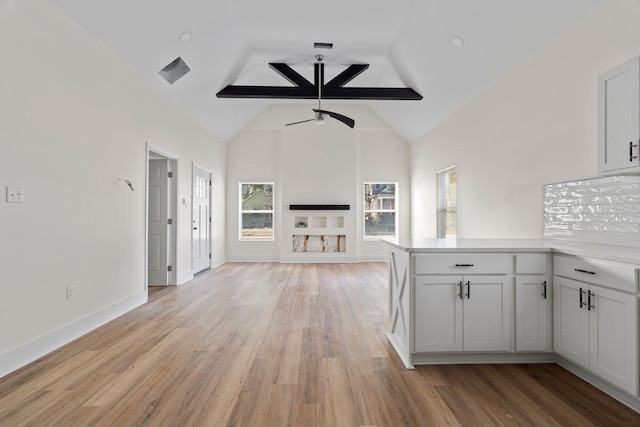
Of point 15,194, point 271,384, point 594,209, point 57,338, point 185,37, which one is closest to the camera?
point 271,384

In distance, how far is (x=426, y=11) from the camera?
404cm

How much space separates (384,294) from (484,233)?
1605mm

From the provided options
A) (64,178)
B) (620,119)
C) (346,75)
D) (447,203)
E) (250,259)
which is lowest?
(250,259)

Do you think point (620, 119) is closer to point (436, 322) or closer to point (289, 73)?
point (436, 322)

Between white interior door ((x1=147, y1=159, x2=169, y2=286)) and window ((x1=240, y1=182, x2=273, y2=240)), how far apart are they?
10.2 ft

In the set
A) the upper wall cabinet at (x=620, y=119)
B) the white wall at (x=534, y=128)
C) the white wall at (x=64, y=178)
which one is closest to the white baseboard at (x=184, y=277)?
the white wall at (x=64, y=178)

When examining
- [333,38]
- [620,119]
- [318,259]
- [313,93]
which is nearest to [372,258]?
[318,259]

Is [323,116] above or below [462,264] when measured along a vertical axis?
above

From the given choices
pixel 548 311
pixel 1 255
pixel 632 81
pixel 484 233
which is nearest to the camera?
pixel 632 81

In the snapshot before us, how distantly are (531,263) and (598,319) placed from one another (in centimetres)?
54

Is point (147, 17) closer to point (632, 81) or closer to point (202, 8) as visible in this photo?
point (202, 8)

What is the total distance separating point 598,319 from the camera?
214 centimetres

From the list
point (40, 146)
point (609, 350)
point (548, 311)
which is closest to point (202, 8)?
point (40, 146)

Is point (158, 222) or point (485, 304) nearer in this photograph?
point (485, 304)
